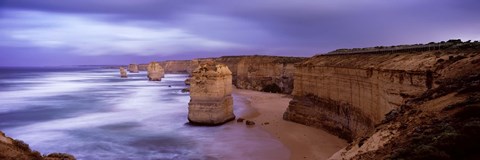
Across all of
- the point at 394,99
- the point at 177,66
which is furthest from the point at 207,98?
the point at 177,66

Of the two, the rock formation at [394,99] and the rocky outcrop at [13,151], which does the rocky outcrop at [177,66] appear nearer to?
the rock formation at [394,99]

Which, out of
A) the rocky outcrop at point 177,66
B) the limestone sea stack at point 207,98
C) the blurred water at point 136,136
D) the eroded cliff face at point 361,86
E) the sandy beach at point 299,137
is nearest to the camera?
the eroded cliff face at point 361,86

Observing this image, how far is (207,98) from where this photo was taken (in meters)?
24.7

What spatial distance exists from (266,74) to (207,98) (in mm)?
36591

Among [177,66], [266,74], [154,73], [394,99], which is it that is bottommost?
[154,73]

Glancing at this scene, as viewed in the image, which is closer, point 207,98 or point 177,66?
point 207,98

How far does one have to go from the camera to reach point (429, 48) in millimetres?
15836

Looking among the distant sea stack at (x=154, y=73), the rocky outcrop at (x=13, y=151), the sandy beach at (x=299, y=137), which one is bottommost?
the sandy beach at (x=299, y=137)

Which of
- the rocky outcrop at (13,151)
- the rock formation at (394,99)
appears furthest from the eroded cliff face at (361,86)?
the rocky outcrop at (13,151)

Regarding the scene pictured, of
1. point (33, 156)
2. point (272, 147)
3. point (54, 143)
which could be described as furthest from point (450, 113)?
point (54, 143)

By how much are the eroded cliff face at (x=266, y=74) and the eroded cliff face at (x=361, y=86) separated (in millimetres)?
27680

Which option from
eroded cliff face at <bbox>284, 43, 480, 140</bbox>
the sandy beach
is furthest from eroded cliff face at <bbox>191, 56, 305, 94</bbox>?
eroded cliff face at <bbox>284, 43, 480, 140</bbox>

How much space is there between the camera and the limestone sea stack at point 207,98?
2448 centimetres

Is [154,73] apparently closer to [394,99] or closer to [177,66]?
[177,66]
